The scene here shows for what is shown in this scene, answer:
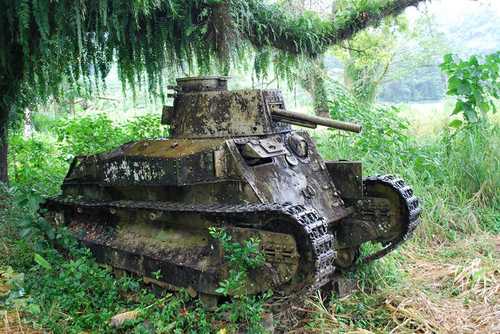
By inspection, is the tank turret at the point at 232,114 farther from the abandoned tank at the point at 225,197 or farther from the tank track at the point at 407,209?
the tank track at the point at 407,209

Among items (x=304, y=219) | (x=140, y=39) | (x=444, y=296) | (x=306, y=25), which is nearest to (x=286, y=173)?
(x=304, y=219)

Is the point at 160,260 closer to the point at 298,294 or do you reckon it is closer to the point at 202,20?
the point at 298,294

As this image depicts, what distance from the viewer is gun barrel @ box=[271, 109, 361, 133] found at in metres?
5.86

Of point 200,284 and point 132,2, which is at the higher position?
point 132,2

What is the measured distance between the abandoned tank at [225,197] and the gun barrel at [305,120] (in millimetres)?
12

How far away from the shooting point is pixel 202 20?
8031mm

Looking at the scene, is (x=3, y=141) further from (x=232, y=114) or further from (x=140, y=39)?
(x=232, y=114)

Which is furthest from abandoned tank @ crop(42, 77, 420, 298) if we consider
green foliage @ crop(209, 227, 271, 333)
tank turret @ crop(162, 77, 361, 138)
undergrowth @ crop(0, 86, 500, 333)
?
undergrowth @ crop(0, 86, 500, 333)

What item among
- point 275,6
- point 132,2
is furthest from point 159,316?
point 275,6

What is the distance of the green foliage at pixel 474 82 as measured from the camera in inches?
374

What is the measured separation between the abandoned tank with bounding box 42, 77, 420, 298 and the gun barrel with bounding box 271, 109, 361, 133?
0.04ft

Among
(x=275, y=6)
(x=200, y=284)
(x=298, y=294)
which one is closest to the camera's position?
(x=298, y=294)

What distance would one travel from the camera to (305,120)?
236 inches

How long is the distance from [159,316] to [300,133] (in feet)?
8.54
